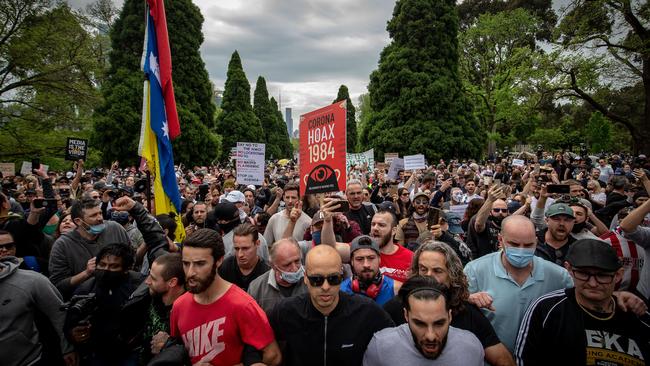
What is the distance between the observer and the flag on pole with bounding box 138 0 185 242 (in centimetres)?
556

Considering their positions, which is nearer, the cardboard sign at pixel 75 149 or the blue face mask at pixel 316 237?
the blue face mask at pixel 316 237

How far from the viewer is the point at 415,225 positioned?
5484mm

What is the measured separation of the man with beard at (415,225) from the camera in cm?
521

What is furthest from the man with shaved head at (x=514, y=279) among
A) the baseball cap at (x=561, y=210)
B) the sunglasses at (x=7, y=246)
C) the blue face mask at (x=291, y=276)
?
the sunglasses at (x=7, y=246)

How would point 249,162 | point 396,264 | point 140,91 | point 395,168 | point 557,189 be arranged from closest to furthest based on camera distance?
point 396,264 → point 557,189 → point 249,162 → point 395,168 → point 140,91

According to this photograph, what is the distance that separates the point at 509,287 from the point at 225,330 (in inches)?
88.9

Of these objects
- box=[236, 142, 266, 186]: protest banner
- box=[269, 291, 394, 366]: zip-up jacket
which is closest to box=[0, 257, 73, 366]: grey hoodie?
box=[269, 291, 394, 366]: zip-up jacket

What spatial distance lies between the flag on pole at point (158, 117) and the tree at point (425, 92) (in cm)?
2178

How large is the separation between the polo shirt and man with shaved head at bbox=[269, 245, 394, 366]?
3.45 feet

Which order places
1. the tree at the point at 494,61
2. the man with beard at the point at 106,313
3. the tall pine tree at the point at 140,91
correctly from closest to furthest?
the man with beard at the point at 106,313, the tall pine tree at the point at 140,91, the tree at the point at 494,61

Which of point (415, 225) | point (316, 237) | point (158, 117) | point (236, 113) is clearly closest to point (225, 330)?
point (316, 237)

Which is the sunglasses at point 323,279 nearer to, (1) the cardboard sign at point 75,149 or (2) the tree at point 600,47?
(1) the cardboard sign at point 75,149

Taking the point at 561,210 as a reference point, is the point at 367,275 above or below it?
below

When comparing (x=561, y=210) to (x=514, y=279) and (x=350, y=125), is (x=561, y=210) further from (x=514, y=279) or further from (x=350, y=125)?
(x=350, y=125)
